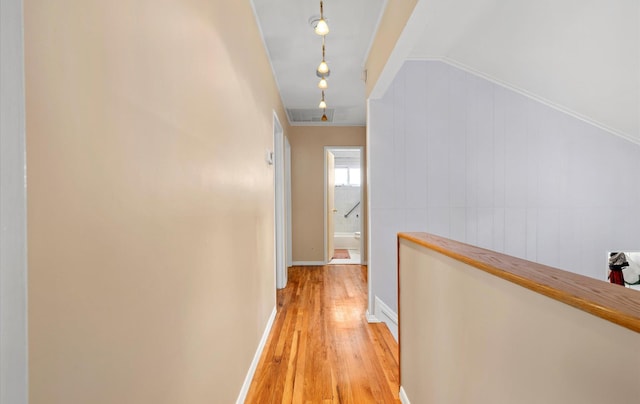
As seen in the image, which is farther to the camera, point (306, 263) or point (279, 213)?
point (306, 263)

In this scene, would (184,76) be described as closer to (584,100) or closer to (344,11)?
(344,11)

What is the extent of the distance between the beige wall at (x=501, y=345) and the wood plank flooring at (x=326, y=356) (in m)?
0.42

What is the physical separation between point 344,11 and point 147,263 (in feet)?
7.49


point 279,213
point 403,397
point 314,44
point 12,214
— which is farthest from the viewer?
point 279,213

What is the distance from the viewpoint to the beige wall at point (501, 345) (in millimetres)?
561

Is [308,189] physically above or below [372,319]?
above

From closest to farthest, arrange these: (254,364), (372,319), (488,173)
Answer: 1. (254,364)
2. (372,319)
3. (488,173)

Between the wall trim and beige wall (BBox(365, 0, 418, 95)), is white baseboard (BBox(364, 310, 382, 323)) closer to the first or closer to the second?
beige wall (BBox(365, 0, 418, 95))

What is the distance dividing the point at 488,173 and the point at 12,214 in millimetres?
3365

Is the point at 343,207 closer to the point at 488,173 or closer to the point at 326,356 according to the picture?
the point at 488,173

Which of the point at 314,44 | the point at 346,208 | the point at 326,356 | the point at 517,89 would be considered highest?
the point at 314,44

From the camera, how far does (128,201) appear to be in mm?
721

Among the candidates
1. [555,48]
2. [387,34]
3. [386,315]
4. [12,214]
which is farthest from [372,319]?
[12,214]

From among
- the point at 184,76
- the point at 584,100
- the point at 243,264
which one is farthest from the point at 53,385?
the point at 584,100
